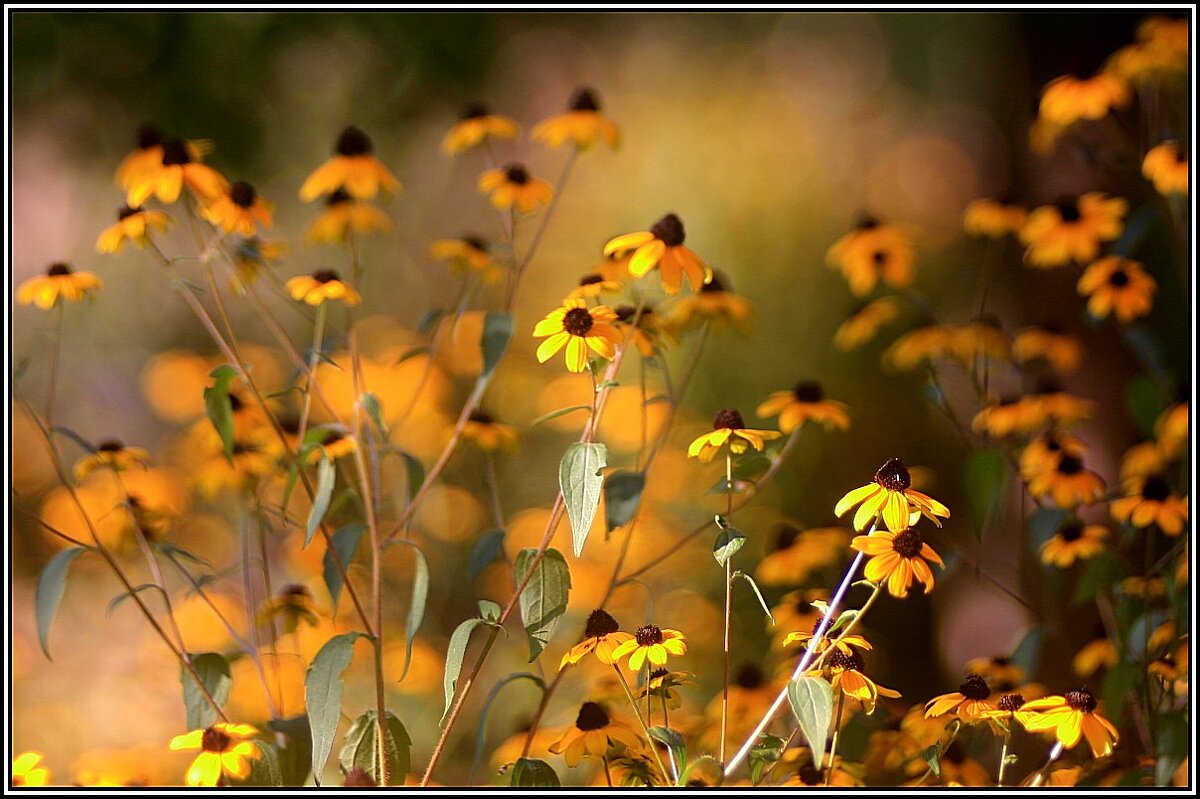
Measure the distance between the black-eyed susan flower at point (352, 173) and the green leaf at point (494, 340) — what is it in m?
0.28

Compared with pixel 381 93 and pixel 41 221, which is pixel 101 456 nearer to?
pixel 41 221

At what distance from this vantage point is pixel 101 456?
1.00 meters

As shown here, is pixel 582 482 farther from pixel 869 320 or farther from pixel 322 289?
pixel 869 320

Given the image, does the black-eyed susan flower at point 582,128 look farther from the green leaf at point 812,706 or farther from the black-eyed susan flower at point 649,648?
the green leaf at point 812,706

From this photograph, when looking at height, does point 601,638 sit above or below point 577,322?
below

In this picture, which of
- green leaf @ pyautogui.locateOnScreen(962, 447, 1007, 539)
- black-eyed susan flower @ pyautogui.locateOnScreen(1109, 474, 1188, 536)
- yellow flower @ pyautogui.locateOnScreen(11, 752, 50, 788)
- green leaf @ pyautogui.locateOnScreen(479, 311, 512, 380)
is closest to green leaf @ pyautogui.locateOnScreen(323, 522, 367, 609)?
green leaf @ pyautogui.locateOnScreen(479, 311, 512, 380)

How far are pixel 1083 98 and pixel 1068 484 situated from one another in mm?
525

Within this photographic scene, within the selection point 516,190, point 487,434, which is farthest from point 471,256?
point 487,434

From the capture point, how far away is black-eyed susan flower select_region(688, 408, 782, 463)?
2.69 ft

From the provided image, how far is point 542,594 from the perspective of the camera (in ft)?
2.61

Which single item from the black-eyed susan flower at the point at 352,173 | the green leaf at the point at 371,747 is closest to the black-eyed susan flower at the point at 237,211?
the black-eyed susan flower at the point at 352,173

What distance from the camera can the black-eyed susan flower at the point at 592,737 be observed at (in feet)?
2.74

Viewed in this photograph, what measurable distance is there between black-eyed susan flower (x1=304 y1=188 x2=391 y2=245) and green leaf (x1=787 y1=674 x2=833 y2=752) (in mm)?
712
